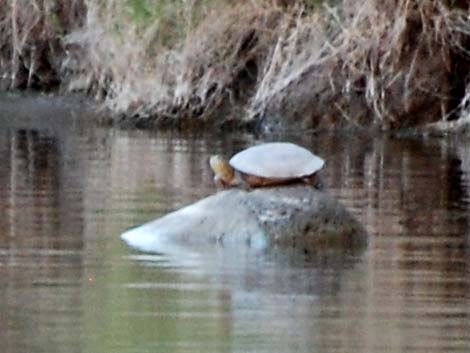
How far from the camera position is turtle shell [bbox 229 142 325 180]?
34.8 ft

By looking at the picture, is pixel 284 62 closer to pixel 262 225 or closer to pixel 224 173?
pixel 224 173

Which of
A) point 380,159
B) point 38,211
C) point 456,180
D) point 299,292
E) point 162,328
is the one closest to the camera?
point 162,328

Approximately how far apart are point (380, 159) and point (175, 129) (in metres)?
3.79

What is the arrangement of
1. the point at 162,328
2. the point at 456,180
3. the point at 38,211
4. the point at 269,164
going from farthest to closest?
the point at 456,180, the point at 38,211, the point at 269,164, the point at 162,328

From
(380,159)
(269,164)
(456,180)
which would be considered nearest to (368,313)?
(269,164)

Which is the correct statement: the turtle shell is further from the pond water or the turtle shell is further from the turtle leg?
the pond water

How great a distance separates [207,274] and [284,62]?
415 inches

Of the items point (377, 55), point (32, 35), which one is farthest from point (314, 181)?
point (32, 35)

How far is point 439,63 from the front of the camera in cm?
1931

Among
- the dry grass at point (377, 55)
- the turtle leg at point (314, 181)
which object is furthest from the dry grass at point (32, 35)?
the turtle leg at point (314, 181)

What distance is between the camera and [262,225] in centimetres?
1027

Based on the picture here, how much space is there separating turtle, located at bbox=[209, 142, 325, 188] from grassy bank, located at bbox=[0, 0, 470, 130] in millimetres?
8135

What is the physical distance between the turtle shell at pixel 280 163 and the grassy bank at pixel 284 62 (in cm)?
816

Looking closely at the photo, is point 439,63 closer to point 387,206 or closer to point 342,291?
point 387,206
